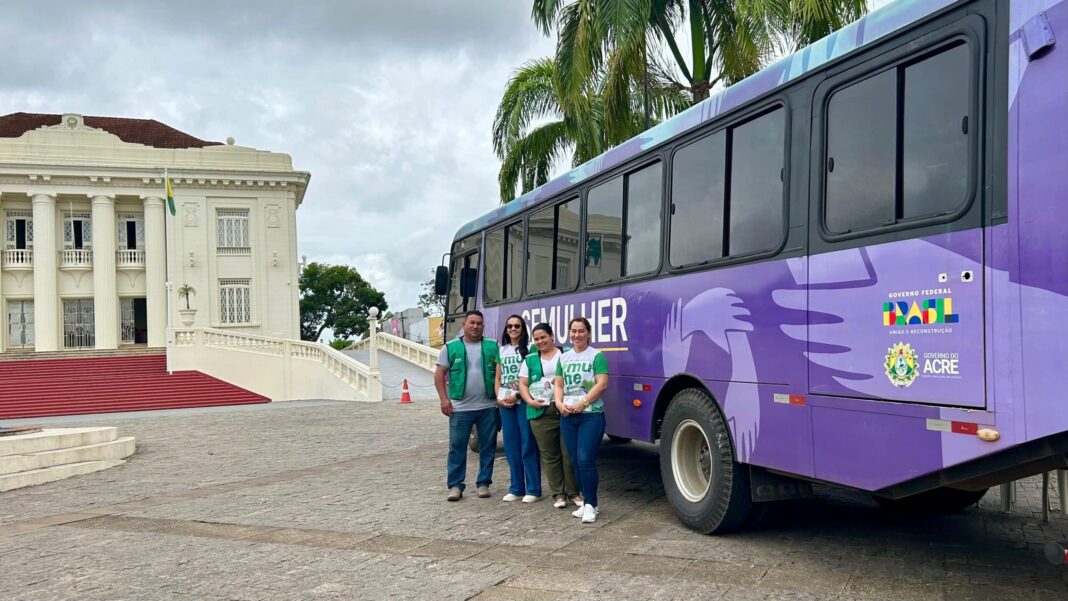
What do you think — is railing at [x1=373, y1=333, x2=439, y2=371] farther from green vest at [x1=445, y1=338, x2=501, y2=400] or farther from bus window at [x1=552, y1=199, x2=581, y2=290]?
green vest at [x1=445, y1=338, x2=501, y2=400]

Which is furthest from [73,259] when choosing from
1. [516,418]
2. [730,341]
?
[730,341]

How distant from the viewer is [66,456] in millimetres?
11391

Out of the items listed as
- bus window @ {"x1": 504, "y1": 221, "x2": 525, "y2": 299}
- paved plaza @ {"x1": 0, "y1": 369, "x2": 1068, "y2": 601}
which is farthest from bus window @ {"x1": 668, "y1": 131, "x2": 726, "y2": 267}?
bus window @ {"x1": 504, "y1": 221, "x2": 525, "y2": 299}

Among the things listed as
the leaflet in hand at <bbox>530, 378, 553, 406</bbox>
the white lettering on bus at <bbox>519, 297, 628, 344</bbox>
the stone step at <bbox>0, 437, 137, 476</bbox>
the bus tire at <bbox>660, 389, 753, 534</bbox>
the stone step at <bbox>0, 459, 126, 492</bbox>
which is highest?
the white lettering on bus at <bbox>519, 297, 628, 344</bbox>

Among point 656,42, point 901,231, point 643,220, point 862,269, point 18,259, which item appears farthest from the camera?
point 18,259

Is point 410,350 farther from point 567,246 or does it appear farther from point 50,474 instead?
point 567,246

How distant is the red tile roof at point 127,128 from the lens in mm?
41406

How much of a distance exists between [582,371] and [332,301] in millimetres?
53193

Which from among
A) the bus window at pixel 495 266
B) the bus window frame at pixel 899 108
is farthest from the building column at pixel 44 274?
the bus window frame at pixel 899 108

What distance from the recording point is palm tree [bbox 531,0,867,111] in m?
14.0

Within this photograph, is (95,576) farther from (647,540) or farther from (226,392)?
(226,392)

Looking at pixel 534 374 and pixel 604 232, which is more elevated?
pixel 604 232

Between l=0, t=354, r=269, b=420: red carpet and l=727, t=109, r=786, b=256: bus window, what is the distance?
23.8 metres

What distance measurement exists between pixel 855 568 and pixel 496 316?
20.1 feet
